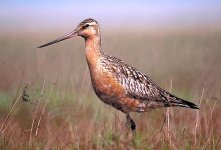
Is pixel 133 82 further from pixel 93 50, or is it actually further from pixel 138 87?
pixel 93 50

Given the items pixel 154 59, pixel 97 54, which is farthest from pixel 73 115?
pixel 154 59

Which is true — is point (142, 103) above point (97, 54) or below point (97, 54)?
below

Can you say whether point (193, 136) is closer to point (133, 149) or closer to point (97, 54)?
point (133, 149)

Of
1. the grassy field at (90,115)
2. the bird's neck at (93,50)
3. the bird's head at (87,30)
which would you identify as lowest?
the grassy field at (90,115)

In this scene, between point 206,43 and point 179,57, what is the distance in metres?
3.64

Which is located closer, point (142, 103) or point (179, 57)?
point (142, 103)

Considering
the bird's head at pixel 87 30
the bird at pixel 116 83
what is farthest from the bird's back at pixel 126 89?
the bird's head at pixel 87 30

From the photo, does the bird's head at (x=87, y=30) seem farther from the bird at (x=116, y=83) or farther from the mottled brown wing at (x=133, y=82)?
the mottled brown wing at (x=133, y=82)

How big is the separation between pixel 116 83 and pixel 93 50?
562 mm

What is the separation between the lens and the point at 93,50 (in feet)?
28.8

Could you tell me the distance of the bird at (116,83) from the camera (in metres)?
8.52

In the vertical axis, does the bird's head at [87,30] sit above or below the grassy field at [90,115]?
above

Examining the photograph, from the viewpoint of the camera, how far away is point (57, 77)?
12820 mm

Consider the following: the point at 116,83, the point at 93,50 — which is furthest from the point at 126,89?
the point at 93,50
